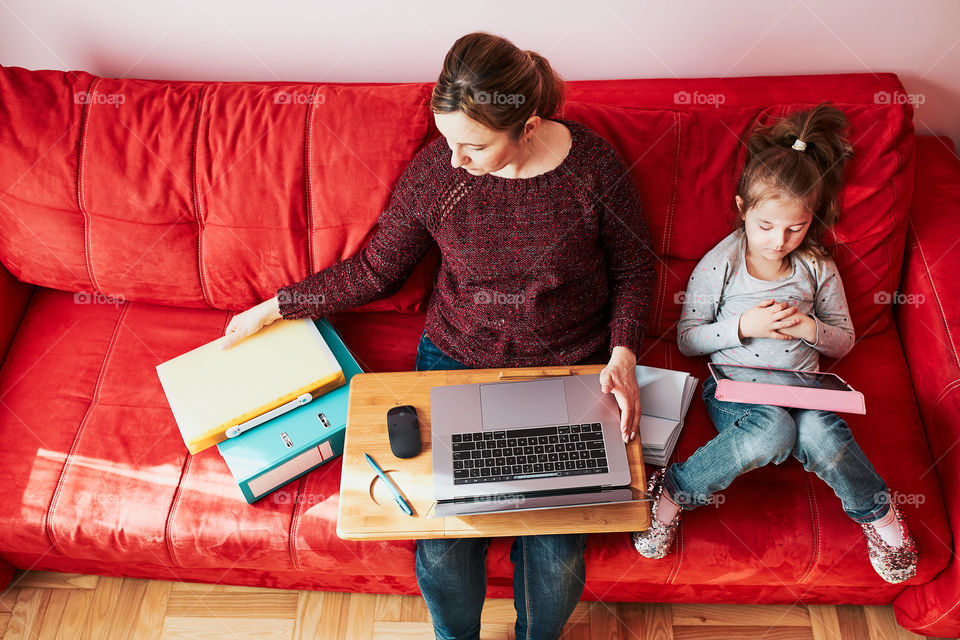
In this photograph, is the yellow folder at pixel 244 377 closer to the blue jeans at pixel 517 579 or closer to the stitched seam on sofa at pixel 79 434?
the stitched seam on sofa at pixel 79 434

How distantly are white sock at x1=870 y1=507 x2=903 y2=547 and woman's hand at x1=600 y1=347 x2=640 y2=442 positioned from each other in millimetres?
514

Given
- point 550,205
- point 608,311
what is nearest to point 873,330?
point 608,311

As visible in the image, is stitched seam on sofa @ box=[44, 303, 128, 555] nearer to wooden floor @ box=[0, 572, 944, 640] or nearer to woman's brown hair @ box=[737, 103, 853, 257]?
wooden floor @ box=[0, 572, 944, 640]

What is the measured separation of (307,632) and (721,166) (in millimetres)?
1483

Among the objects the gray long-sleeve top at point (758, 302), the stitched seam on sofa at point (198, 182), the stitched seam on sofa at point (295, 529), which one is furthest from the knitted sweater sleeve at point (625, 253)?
the stitched seam on sofa at point (198, 182)

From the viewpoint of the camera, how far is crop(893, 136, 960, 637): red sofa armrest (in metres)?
1.36

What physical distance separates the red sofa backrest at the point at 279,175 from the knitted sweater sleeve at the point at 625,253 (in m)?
0.14

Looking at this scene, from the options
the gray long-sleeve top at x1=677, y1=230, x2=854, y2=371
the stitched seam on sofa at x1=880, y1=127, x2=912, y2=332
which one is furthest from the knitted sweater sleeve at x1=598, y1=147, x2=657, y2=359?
the stitched seam on sofa at x1=880, y1=127, x2=912, y2=332

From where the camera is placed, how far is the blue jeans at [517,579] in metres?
1.32

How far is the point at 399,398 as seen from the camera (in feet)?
4.33

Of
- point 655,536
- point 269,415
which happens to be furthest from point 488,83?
point 655,536

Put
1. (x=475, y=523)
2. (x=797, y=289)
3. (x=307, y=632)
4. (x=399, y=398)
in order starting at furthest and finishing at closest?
1. (x=307, y=632)
2. (x=797, y=289)
3. (x=399, y=398)
4. (x=475, y=523)

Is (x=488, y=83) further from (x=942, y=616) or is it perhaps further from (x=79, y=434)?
(x=942, y=616)

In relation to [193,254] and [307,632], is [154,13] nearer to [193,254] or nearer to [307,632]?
[193,254]
